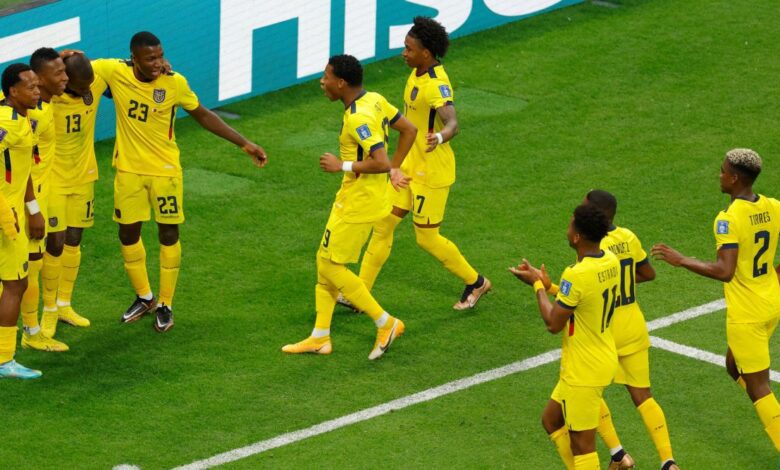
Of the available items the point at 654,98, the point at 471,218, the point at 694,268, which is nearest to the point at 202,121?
the point at 471,218

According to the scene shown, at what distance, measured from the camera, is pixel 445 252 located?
11.5 metres

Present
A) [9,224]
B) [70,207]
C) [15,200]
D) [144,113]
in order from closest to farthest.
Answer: [9,224], [15,200], [144,113], [70,207]

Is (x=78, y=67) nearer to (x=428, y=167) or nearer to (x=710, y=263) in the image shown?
(x=428, y=167)

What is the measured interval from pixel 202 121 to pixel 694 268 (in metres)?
4.39

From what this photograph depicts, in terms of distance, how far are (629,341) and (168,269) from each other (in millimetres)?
4229

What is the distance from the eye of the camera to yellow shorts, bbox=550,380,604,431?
8.11m

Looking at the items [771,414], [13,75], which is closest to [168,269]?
[13,75]

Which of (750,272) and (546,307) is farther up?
(546,307)

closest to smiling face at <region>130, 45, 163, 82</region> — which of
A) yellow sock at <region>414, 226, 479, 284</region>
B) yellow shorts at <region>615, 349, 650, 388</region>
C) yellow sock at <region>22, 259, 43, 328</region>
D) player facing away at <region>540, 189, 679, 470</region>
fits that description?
yellow sock at <region>22, 259, 43, 328</region>

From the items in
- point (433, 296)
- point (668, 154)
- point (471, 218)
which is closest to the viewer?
point (433, 296)

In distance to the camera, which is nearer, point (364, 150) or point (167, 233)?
point (364, 150)

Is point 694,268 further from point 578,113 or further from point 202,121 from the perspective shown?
point 578,113

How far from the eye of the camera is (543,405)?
991 cm

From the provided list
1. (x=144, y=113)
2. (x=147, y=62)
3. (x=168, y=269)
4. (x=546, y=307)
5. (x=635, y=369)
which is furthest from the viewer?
(x=168, y=269)
